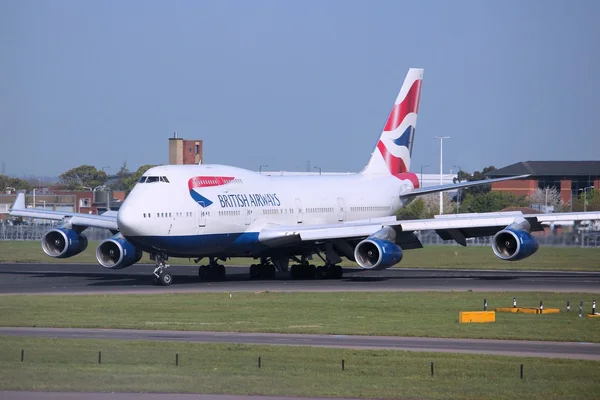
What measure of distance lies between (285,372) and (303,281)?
99.0ft

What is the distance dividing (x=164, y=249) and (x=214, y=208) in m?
3.54

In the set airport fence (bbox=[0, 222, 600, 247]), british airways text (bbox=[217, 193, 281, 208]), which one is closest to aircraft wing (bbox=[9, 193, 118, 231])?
british airways text (bbox=[217, 193, 281, 208])

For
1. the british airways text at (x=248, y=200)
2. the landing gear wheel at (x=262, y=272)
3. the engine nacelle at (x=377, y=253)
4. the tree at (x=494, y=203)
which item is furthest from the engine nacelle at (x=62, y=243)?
the tree at (x=494, y=203)

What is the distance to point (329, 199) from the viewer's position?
2504 inches

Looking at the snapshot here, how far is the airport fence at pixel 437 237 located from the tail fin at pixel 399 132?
415 inches

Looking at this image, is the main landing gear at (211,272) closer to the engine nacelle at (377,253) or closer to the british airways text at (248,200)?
the british airways text at (248,200)

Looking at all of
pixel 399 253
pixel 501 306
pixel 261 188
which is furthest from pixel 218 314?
pixel 261 188

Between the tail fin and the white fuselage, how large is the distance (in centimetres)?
365

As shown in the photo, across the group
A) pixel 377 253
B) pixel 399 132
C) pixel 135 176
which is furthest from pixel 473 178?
pixel 377 253

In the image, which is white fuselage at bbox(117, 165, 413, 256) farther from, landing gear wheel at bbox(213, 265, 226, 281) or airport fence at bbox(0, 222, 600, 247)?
airport fence at bbox(0, 222, 600, 247)

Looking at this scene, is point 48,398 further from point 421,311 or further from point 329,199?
point 329,199

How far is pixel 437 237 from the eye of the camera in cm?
9894

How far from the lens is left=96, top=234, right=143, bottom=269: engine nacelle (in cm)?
5528

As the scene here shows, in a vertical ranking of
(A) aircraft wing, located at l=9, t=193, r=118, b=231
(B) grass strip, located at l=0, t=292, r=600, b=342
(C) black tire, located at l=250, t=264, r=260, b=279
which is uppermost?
(A) aircraft wing, located at l=9, t=193, r=118, b=231
